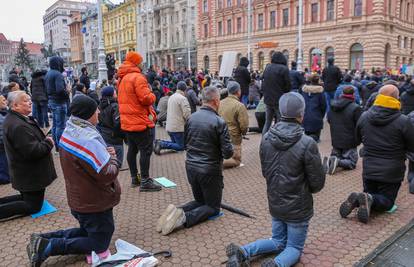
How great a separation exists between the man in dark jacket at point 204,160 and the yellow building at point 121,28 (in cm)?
7065

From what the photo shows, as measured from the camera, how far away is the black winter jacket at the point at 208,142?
4.75 m

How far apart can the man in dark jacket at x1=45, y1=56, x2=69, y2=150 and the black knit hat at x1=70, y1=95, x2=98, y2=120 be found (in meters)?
5.40

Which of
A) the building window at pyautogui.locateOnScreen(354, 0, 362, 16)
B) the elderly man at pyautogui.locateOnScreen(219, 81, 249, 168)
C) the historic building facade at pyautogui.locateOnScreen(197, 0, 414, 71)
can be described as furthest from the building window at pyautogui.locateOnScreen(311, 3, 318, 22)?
the elderly man at pyautogui.locateOnScreen(219, 81, 249, 168)

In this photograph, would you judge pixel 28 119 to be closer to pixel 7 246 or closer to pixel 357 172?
pixel 7 246

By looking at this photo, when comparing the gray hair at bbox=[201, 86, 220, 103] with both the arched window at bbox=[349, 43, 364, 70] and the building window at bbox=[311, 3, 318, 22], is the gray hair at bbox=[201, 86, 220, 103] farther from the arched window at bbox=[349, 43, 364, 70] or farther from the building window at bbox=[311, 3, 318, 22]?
the building window at bbox=[311, 3, 318, 22]

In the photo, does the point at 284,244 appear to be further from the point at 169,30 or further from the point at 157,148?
the point at 169,30

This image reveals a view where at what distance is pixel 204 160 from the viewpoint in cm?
481

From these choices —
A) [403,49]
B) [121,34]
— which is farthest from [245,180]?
[121,34]

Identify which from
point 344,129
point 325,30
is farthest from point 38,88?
point 325,30

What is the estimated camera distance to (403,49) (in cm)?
4169

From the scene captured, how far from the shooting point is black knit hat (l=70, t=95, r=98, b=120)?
12.0ft

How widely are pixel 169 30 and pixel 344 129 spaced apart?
61.6 metres

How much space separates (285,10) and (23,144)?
149 ft

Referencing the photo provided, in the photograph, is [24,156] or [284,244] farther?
[24,156]
